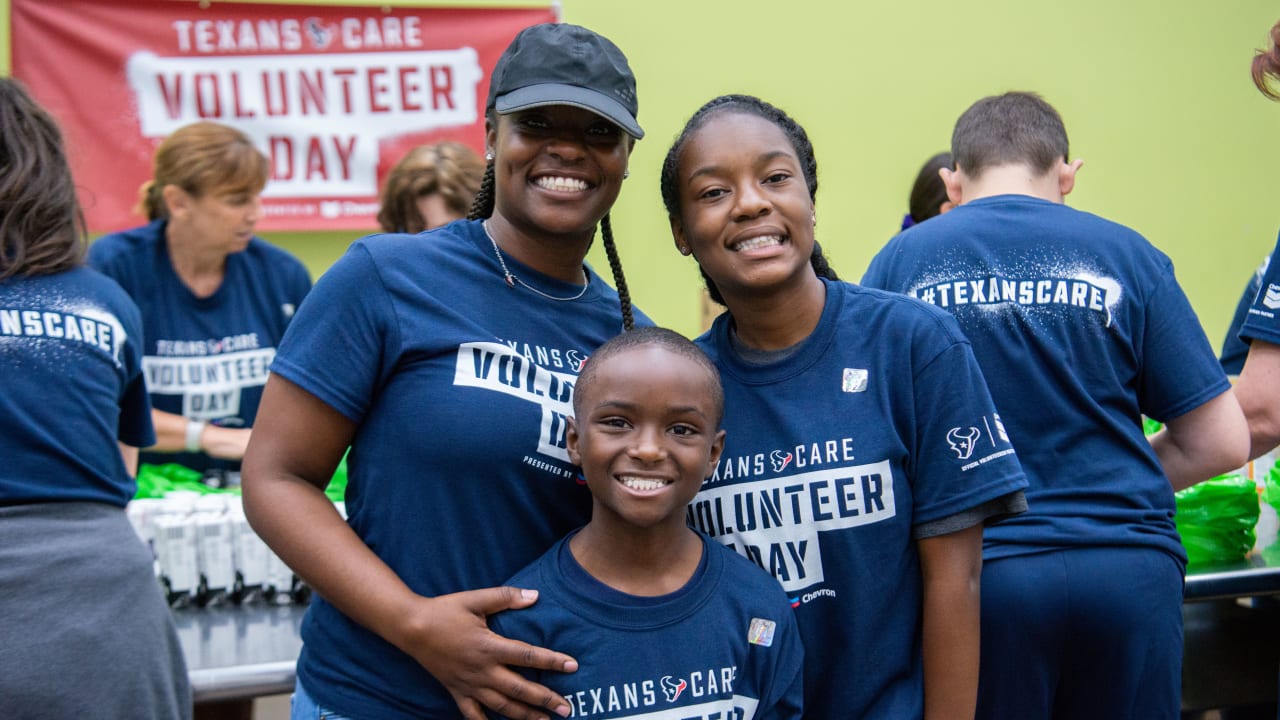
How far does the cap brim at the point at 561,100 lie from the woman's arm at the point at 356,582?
1.66 feet

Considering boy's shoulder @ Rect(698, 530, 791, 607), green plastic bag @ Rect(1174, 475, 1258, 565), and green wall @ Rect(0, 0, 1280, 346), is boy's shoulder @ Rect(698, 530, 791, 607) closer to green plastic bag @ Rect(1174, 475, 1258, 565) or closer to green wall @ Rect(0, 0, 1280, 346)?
green plastic bag @ Rect(1174, 475, 1258, 565)

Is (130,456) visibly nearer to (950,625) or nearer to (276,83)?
(950,625)

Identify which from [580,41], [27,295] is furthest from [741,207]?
[27,295]

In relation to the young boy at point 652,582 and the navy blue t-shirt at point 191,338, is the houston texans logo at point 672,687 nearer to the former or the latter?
the young boy at point 652,582

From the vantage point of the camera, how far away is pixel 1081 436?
2012 mm

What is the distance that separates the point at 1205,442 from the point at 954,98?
10.7 feet

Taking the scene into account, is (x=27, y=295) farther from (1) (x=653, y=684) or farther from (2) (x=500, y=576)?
(1) (x=653, y=684)

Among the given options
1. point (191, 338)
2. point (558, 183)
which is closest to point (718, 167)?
point (558, 183)

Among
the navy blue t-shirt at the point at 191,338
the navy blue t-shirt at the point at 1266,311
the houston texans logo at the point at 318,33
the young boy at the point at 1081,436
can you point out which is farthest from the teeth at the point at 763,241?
the houston texans logo at the point at 318,33

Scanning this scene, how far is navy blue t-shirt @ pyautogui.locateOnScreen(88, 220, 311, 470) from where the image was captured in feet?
10.3

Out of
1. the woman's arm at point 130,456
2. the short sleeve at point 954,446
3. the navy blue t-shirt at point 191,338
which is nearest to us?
the short sleeve at point 954,446

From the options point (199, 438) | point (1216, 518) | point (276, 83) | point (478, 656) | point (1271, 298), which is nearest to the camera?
point (478, 656)

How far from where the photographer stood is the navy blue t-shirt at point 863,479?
1.53 m

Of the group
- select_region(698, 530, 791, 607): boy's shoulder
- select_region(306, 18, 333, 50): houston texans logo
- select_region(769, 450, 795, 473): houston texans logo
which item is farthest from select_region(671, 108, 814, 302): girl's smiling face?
select_region(306, 18, 333, 50): houston texans logo
